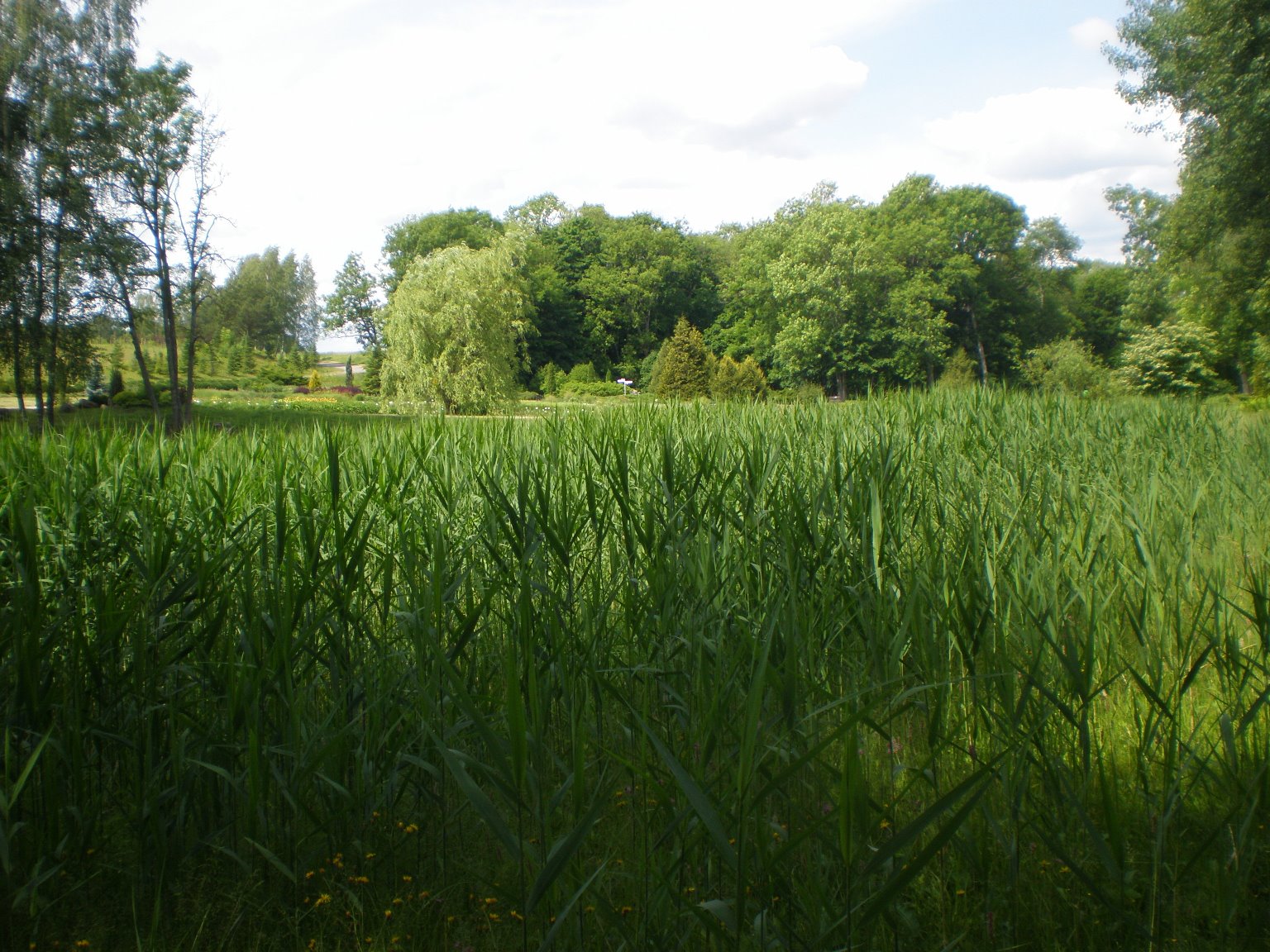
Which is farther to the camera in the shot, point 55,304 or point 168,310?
point 168,310

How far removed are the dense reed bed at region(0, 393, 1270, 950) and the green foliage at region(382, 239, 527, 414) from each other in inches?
685

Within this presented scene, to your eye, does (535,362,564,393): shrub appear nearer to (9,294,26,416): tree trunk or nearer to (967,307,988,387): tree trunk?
(967,307,988,387): tree trunk

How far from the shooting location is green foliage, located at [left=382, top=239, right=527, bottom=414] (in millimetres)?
20500

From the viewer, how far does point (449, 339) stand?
2103 centimetres

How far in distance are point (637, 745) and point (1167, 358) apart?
29864 millimetres

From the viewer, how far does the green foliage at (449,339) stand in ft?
67.3

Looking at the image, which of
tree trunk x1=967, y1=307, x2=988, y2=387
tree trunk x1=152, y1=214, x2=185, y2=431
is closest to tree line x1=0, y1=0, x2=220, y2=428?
tree trunk x1=152, y1=214, x2=185, y2=431

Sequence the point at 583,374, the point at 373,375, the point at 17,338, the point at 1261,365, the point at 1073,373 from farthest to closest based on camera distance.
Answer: the point at 373,375
the point at 583,374
the point at 1261,365
the point at 1073,373
the point at 17,338

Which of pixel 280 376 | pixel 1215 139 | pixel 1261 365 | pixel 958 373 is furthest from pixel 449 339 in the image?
pixel 280 376

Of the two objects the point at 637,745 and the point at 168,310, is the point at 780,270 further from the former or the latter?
the point at 637,745

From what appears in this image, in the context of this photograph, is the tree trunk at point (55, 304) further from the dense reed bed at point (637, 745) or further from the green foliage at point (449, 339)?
the dense reed bed at point (637, 745)

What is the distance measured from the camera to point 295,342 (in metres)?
Answer: 56.6

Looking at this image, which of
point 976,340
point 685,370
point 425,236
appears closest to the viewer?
point 685,370

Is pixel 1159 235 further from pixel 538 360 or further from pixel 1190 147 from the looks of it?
pixel 538 360
